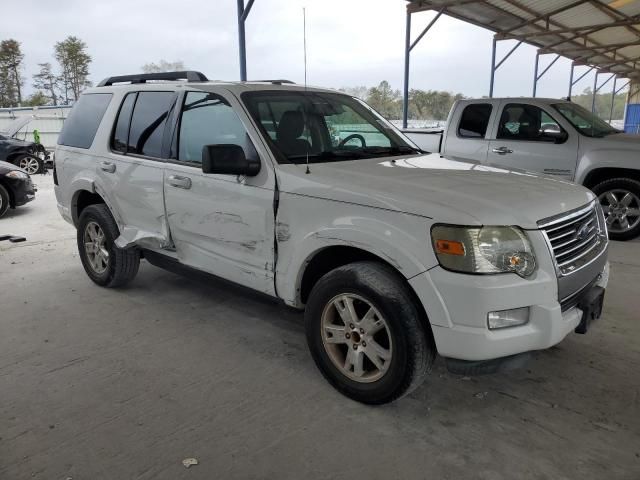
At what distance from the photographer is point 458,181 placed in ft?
9.51

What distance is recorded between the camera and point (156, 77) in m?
4.50

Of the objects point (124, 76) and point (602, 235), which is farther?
point (124, 76)

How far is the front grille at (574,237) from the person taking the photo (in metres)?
2.56

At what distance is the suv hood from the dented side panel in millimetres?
52

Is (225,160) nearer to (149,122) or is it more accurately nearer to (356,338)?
(356,338)

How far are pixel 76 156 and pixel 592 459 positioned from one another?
4664 millimetres

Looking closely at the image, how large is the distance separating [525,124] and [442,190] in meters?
5.13

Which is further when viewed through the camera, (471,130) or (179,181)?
(471,130)

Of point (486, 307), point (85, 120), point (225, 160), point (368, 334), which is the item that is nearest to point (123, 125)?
point (85, 120)

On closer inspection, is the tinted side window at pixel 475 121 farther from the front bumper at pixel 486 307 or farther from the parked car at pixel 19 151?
the parked car at pixel 19 151

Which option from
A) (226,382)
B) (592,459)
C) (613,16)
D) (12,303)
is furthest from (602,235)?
(613,16)

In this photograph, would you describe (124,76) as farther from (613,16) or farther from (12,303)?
(613,16)

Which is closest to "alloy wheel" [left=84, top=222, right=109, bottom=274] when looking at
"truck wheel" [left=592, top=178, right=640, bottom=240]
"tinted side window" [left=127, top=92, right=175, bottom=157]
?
"tinted side window" [left=127, top=92, right=175, bottom=157]

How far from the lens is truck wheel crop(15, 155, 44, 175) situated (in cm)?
1380
